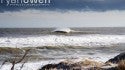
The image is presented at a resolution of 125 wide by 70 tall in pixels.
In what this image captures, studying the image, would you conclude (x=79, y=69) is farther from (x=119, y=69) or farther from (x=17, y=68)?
(x=17, y=68)

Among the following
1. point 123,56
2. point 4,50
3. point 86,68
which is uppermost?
point 86,68

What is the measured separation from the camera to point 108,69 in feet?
24.5

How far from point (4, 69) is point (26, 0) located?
1282 cm

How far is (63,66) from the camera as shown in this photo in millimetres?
9086

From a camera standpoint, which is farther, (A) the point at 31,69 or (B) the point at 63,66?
(A) the point at 31,69

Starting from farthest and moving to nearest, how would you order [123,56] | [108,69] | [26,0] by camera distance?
1. [26,0]
2. [123,56]
3. [108,69]

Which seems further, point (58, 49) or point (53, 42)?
point (53, 42)

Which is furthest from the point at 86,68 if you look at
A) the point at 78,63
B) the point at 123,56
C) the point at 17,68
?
the point at 17,68

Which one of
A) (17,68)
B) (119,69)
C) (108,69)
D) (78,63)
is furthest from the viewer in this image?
(17,68)

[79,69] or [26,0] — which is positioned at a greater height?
[79,69]

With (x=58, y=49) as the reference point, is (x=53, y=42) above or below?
below

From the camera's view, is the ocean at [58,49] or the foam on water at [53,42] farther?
the foam on water at [53,42]

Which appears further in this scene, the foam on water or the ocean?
the foam on water

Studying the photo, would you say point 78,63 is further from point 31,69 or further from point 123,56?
point 31,69
